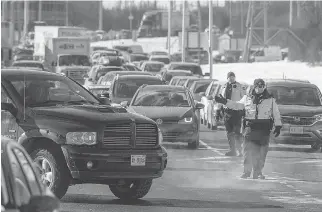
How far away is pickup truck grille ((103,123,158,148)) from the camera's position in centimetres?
1245

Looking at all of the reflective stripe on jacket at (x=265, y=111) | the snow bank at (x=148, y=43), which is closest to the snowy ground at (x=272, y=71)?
the reflective stripe on jacket at (x=265, y=111)

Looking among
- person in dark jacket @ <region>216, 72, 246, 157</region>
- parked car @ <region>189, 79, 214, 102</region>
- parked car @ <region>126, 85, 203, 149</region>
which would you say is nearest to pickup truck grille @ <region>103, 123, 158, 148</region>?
person in dark jacket @ <region>216, 72, 246, 157</region>

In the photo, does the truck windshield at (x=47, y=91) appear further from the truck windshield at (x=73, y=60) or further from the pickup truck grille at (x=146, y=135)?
the truck windshield at (x=73, y=60)

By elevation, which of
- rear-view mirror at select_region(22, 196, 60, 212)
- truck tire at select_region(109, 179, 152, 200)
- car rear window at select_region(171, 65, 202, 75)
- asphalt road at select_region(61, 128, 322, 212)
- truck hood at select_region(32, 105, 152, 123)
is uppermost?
truck hood at select_region(32, 105, 152, 123)

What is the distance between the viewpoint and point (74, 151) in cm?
1236

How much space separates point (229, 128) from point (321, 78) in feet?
120

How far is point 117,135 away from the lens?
12.5m

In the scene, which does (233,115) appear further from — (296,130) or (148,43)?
(148,43)

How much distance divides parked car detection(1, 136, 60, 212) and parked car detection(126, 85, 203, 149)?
51.6ft

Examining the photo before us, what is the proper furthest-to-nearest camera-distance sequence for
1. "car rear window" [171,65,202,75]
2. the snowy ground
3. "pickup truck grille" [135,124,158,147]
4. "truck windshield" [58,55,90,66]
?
the snowy ground, "truck windshield" [58,55,90,66], "car rear window" [171,65,202,75], "pickup truck grille" [135,124,158,147]

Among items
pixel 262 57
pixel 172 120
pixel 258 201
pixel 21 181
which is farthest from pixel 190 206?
pixel 262 57

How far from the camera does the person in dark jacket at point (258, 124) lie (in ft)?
54.7

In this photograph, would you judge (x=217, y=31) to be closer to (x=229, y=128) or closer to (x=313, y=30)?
(x=313, y=30)

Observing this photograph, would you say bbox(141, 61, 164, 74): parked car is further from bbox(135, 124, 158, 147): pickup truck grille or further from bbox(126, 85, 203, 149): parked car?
bbox(135, 124, 158, 147): pickup truck grille
